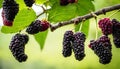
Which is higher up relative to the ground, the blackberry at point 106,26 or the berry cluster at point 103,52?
the blackberry at point 106,26

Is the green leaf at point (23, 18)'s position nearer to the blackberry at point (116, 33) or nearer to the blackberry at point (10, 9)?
the blackberry at point (10, 9)

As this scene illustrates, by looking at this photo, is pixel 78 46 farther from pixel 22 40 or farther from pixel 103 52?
pixel 22 40

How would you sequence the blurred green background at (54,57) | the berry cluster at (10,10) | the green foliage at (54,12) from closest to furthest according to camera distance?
the berry cluster at (10,10), the green foliage at (54,12), the blurred green background at (54,57)

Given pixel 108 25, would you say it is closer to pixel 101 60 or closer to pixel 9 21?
pixel 101 60

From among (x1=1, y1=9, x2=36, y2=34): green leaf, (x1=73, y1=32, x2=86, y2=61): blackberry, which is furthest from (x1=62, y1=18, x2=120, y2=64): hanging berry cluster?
(x1=1, y1=9, x2=36, y2=34): green leaf

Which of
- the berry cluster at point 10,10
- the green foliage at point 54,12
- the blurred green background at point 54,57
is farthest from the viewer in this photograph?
the blurred green background at point 54,57

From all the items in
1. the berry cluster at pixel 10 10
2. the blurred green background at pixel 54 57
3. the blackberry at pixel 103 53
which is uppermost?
the berry cluster at pixel 10 10

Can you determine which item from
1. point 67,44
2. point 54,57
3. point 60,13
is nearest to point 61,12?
point 60,13

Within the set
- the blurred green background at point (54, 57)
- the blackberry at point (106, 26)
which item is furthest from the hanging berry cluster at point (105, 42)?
the blurred green background at point (54, 57)

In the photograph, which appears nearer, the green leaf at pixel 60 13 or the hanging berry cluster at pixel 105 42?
the hanging berry cluster at pixel 105 42
